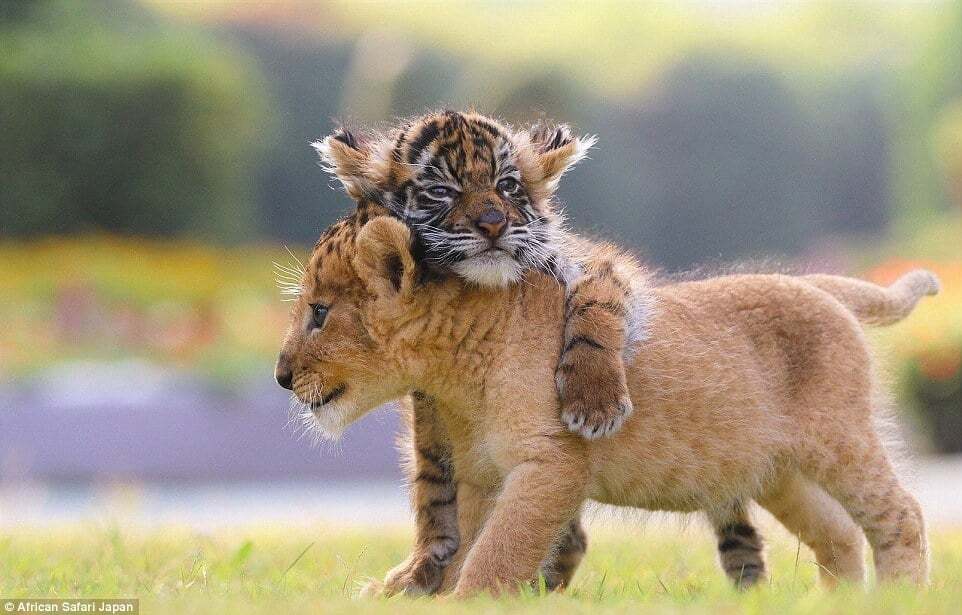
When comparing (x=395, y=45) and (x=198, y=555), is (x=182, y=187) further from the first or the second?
(x=198, y=555)

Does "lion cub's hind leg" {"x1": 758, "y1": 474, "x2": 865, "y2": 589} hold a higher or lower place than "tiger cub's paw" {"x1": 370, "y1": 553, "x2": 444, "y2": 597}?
higher

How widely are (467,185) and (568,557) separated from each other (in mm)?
1686

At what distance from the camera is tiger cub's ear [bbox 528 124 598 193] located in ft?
18.1

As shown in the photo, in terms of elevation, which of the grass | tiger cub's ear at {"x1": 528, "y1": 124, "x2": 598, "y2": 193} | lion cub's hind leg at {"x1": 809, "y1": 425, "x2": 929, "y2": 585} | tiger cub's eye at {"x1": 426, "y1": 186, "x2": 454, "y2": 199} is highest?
tiger cub's ear at {"x1": 528, "y1": 124, "x2": 598, "y2": 193}

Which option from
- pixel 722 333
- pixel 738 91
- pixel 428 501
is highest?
pixel 738 91

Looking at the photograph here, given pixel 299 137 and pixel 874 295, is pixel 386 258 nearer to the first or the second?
pixel 874 295

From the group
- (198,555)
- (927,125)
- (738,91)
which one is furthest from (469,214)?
(738,91)

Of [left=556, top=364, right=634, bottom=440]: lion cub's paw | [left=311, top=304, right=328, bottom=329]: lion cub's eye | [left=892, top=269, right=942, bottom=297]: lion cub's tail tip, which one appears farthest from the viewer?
[left=892, top=269, right=942, bottom=297]: lion cub's tail tip

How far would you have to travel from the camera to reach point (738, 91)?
3897 centimetres

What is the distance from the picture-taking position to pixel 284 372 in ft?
17.2

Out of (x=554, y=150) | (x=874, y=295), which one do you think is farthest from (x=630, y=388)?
(x=874, y=295)

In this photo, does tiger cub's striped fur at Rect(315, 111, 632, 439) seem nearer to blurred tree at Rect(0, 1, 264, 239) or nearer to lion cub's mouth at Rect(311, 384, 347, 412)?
lion cub's mouth at Rect(311, 384, 347, 412)

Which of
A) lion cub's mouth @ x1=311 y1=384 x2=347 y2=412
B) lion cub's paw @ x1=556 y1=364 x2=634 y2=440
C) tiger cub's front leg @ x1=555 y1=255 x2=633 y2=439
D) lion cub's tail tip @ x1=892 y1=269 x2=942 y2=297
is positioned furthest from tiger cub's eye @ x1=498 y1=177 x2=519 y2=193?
lion cub's tail tip @ x1=892 y1=269 x2=942 y2=297

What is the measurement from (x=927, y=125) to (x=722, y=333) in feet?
83.6
